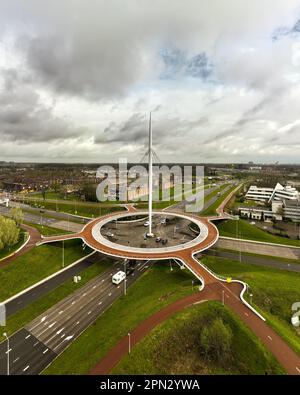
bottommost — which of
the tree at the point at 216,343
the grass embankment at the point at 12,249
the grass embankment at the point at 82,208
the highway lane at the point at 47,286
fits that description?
the highway lane at the point at 47,286

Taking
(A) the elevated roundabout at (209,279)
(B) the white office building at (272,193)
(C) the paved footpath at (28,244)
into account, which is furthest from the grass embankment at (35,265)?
(B) the white office building at (272,193)

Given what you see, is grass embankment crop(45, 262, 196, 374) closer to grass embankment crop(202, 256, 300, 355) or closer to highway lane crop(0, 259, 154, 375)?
highway lane crop(0, 259, 154, 375)

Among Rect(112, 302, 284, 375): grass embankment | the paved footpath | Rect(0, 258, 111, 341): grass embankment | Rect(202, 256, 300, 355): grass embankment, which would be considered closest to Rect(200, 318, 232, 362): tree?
Rect(112, 302, 284, 375): grass embankment

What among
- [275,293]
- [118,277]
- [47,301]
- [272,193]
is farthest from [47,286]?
[272,193]

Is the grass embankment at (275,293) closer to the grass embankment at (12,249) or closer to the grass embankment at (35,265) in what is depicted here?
the grass embankment at (35,265)

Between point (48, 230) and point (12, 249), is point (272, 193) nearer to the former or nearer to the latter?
point (48, 230)

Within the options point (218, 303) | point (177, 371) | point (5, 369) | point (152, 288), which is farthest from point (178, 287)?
point (5, 369)
